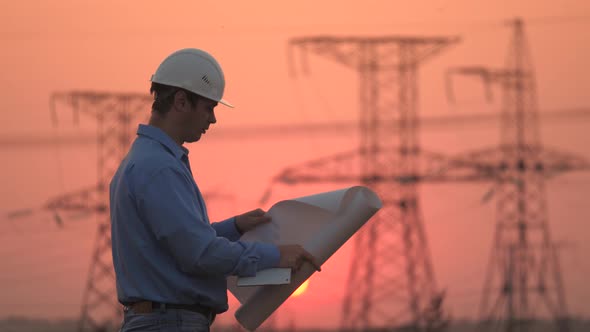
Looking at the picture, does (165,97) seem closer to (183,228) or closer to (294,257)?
(183,228)

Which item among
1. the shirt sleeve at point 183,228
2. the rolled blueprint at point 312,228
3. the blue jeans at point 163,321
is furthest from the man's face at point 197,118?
the blue jeans at point 163,321

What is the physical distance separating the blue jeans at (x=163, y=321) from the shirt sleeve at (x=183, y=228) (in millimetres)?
212

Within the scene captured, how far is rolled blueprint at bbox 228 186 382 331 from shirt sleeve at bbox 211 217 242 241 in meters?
0.27

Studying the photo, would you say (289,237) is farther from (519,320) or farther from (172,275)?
(519,320)

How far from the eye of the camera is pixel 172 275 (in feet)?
19.8

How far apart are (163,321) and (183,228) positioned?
0.46m

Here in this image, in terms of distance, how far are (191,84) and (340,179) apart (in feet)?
122

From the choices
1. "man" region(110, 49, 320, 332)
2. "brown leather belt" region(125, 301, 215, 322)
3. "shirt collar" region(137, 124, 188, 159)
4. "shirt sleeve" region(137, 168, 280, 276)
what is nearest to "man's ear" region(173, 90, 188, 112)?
"man" region(110, 49, 320, 332)

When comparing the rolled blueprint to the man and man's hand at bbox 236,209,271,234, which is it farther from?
the man

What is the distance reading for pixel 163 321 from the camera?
239 inches

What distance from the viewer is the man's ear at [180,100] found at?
618cm

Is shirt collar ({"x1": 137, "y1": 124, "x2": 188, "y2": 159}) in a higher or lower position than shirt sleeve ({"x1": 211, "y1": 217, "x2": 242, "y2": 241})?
higher

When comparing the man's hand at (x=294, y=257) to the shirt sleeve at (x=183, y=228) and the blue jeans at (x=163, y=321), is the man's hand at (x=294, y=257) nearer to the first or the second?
the shirt sleeve at (x=183, y=228)

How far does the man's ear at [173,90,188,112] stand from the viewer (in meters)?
6.18
